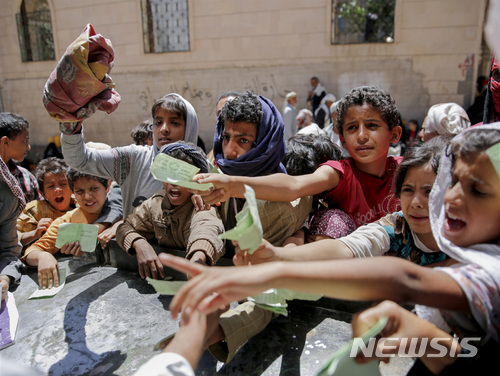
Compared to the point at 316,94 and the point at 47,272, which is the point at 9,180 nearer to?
the point at 47,272

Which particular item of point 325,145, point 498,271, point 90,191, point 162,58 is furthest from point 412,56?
point 498,271

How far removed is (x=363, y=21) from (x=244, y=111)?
9.14 meters

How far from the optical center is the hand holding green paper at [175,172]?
1362 millimetres

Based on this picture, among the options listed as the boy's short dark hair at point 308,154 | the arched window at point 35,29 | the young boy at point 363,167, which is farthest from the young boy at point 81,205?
the arched window at point 35,29

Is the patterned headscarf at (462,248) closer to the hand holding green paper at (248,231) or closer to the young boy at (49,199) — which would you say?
the hand holding green paper at (248,231)

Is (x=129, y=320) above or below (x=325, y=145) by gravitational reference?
below

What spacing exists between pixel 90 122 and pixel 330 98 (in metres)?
8.16

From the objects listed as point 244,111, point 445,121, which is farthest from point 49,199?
point 445,121

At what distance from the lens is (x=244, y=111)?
2039mm

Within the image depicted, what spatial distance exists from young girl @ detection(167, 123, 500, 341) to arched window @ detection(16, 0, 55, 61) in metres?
14.1

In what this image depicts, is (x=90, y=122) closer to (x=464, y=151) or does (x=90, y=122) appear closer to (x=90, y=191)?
(x=90, y=191)

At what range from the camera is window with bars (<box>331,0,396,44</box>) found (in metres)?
9.45

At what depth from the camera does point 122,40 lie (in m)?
11.2

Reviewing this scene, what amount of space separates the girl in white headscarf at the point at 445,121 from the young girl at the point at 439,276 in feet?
9.02
